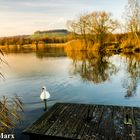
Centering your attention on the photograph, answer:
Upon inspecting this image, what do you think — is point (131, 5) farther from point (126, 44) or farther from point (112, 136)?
point (112, 136)

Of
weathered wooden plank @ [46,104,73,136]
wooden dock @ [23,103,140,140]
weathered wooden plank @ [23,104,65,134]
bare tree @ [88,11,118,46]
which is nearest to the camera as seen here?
wooden dock @ [23,103,140,140]

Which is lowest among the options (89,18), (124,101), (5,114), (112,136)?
(124,101)

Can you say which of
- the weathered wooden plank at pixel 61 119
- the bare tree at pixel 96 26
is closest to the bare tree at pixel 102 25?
the bare tree at pixel 96 26

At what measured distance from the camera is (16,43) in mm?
72188

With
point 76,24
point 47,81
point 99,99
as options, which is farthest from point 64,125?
point 76,24

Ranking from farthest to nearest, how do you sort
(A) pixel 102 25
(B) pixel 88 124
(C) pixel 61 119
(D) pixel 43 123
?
(A) pixel 102 25 < (C) pixel 61 119 < (D) pixel 43 123 < (B) pixel 88 124

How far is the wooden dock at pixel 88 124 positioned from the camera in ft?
18.9

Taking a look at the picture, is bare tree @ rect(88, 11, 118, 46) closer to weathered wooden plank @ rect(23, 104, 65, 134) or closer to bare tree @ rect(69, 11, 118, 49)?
bare tree @ rect(69, 11, 118, 49)

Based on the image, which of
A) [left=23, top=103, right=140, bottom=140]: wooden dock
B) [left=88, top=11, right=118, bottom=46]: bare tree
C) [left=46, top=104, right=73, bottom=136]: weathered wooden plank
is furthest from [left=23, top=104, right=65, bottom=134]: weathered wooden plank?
[left=88, top=11, right=118, bottom=46]: bare tree

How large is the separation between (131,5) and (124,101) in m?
33.6

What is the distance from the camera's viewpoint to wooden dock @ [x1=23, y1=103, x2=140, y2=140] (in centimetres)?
577

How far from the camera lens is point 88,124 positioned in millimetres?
6395

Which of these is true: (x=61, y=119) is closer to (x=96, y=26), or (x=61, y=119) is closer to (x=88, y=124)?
(x=88, y=124)

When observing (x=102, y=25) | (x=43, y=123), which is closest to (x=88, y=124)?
(x=43, y=123)
